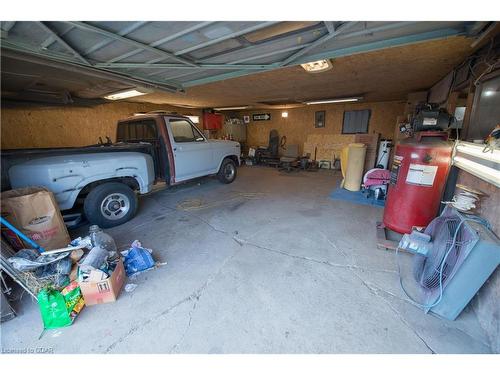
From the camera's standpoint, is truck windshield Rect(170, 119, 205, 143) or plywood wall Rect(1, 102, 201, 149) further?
plywood wall Rect(1, 102, 201, 149)

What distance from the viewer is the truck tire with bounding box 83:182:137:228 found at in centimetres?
291

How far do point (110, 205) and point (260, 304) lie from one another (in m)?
2.82

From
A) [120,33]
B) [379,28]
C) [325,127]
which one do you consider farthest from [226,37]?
[325,127]

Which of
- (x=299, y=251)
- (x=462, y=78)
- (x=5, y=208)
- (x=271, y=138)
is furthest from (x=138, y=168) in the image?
(x=271, y=138)

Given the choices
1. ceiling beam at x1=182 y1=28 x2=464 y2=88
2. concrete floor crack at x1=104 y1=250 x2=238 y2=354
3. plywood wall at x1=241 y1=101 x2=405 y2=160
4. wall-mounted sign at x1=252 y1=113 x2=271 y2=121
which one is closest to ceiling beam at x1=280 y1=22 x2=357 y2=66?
ceiling beam at x1=182 y1=28 x2=464 y2=88

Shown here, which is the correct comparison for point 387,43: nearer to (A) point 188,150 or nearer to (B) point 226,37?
(B) point 226,37

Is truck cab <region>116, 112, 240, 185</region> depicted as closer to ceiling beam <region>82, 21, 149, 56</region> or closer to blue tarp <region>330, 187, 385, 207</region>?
ceiling beam <region>82, 21, 149, 56</region>

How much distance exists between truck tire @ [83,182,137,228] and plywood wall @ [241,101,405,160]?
7182 millimetres

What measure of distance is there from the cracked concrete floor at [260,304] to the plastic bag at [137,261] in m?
0.11

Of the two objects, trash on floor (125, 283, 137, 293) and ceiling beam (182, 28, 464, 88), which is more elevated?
ceiling beam (182, 28, 464, 88)

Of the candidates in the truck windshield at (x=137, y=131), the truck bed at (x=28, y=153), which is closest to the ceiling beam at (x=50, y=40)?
the truck bed at (x=28, y=153)

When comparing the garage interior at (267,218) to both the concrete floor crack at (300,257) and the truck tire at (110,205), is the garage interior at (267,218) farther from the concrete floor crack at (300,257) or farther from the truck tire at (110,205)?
the truck tire at (110,205)

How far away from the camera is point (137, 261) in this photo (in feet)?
6.88

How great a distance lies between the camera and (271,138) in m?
8.71
